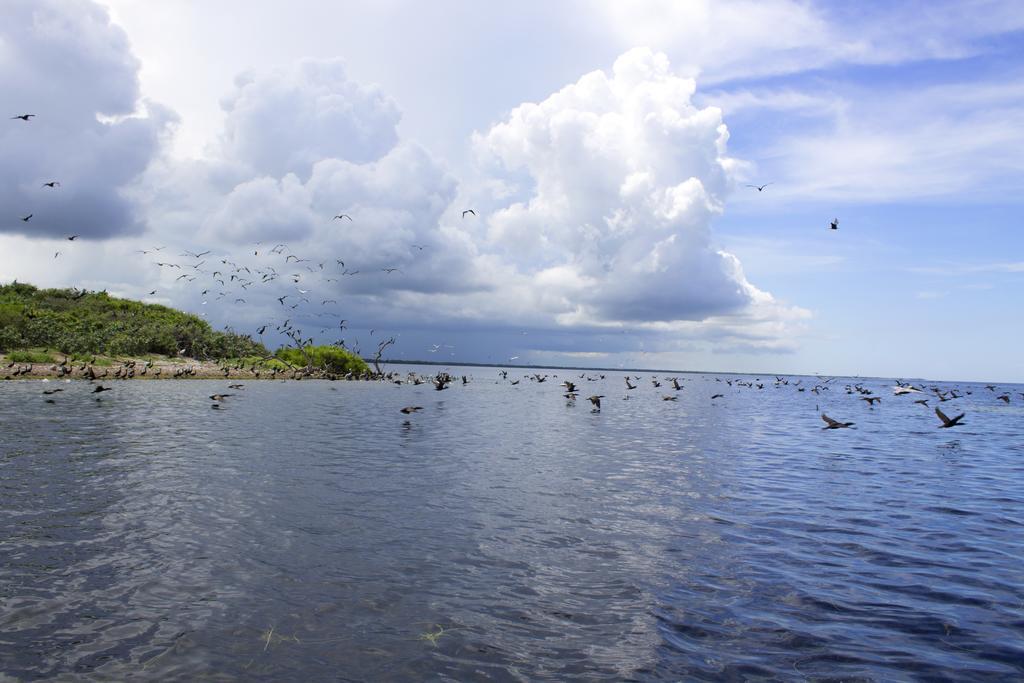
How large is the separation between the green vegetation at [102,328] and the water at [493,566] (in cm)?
6943

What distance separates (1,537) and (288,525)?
18.5ft

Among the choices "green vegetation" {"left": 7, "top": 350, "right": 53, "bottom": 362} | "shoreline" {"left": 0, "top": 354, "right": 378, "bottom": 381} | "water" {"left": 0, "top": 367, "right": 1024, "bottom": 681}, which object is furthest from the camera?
"green vegetation" {"left": 7, "top": 350, "right": 53, "bottom": 362}

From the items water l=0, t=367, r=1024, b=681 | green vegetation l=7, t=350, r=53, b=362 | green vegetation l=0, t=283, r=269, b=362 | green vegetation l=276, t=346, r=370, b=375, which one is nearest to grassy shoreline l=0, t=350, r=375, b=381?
green vegetation l=7, t=350, r=53, b=362

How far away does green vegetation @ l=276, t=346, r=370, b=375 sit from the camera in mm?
113125

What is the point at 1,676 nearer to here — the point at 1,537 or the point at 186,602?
the point at 186,602

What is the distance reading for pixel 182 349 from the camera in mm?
105438

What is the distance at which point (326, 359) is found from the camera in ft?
378

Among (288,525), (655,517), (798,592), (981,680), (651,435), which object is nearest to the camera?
(981,680)

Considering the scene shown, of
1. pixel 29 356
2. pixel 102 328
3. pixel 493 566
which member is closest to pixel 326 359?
pixel 102 328

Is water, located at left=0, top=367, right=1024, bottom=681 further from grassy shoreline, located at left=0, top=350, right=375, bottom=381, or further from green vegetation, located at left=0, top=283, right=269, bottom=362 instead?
green vegetation, located at left=0, top=283, right=269, bottom=362

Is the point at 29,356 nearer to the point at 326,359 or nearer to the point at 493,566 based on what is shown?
the point at 326,359

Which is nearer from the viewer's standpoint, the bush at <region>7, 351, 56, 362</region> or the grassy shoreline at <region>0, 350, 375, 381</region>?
the grassy shoreline at <region>0, 350, 375, 381</region>

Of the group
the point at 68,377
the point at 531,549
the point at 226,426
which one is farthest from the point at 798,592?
the point at 68,377

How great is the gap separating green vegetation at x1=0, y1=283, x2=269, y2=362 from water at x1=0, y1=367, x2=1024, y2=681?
228ft
